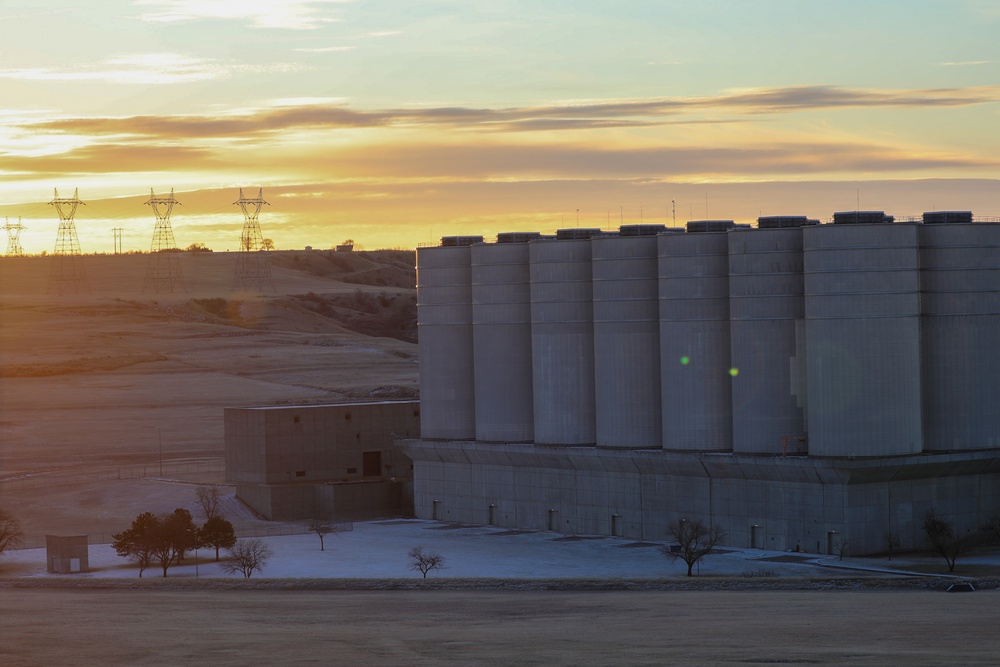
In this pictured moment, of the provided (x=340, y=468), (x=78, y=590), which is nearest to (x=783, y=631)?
(x=78, y=590)

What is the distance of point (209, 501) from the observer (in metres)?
114

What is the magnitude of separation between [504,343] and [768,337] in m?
22.4

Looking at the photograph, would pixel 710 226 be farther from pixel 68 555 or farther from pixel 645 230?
pixel 68 555

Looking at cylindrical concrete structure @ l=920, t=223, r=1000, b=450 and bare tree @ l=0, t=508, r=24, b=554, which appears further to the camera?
bare tree @ l=0, t=508, r=24, b=554

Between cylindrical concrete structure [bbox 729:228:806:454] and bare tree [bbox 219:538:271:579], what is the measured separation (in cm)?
3005

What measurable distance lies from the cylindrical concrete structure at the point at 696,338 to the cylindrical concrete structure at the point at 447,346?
18.8 m

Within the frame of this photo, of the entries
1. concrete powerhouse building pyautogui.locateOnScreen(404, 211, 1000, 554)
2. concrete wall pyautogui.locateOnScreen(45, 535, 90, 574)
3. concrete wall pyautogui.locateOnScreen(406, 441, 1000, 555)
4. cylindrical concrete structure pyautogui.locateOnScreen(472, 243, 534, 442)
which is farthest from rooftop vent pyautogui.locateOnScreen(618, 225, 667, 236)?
concrete wall pyautogui.locateOnScreen(45, 535, 90, 574)

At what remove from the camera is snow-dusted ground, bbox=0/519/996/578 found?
293ft

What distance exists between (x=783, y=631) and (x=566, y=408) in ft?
156

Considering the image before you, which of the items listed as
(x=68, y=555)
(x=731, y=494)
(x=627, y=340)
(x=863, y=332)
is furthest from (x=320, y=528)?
(x=863, y=332)

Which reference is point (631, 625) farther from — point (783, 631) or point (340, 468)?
point (340, 468)

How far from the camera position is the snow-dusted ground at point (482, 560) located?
89.4 metres

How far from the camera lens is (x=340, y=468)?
12156cm

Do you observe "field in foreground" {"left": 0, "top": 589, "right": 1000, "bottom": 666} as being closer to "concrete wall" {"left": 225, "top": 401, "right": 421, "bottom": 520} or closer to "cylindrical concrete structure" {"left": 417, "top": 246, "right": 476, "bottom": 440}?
"concrete wall" {"left": 225, "top": 401, "right": 421, "bottom": 520}
